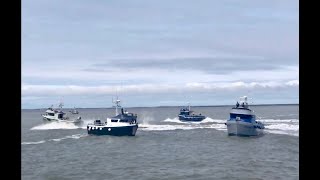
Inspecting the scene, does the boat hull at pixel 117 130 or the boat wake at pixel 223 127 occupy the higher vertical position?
the boat hull at pixel 117 130

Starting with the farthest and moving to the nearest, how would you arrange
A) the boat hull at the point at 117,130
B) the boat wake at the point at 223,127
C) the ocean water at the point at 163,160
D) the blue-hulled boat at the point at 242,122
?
the boat wake at the point at 223,127, the boat hull at the point at 117,130, the blue-hulled boat at the point at 242,122, the ocean water at the point at 163,160

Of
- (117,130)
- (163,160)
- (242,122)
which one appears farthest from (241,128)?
(163,160)

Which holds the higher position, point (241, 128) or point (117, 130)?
point (241, 128)

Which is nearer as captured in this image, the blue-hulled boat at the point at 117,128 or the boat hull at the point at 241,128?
the boat hull at the point at 241,128

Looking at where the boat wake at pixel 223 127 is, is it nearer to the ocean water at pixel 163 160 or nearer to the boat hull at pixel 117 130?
the ocean water at pixel 163 160

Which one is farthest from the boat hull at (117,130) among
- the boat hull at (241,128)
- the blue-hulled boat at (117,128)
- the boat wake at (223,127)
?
the boat wake at (223,127)

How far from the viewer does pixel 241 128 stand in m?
56.3

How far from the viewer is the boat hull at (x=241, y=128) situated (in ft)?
184

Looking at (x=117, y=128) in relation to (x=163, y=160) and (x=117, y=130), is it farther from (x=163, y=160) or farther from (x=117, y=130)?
(x=163, y=160)

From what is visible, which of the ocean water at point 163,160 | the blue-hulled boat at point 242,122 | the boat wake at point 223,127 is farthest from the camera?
the boat wake at point 223,127

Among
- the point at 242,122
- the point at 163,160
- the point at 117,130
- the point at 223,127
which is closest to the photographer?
the point at 163,160
